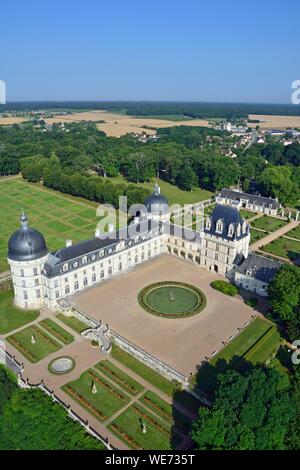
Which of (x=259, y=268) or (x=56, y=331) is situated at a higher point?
(x=259, y=268)

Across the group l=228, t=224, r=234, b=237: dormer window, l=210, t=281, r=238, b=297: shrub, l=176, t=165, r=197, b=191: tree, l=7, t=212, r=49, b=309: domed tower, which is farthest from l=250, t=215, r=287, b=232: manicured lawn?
l=7, t=212, r=49, b=309: domed tower

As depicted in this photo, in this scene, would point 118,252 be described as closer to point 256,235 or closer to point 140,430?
point 140,430

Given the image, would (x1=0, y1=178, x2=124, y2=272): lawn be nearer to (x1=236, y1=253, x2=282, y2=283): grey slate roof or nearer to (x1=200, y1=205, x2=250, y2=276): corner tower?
(x1=200, y1=205, x2=250, y2=276): corner tower

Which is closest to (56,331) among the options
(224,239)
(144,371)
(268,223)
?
(144,371)
